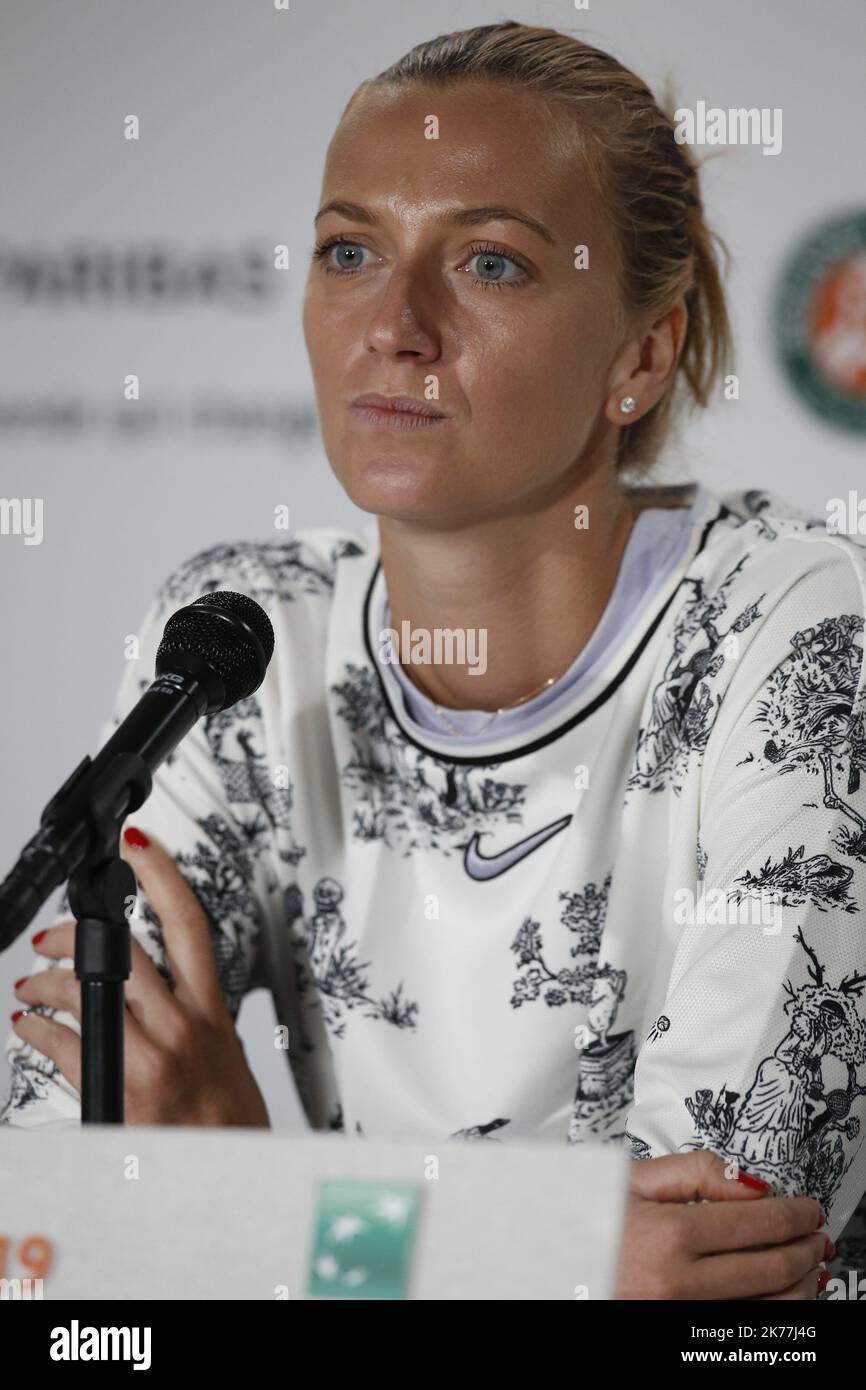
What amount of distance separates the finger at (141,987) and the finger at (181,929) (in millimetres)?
25

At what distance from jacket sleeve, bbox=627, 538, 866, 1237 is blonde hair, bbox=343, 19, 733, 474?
0.38 metres

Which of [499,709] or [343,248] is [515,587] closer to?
[499,709]

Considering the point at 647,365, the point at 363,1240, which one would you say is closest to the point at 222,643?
the point at 363,1240

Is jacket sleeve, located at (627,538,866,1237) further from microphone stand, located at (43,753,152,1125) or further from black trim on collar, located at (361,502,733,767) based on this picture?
microphone stand, located at (43,753,152,1125)

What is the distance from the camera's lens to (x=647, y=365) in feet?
4.70

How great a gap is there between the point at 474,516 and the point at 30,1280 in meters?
0.83

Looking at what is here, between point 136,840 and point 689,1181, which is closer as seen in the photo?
point 689,1181

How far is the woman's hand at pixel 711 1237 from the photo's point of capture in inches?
32.7

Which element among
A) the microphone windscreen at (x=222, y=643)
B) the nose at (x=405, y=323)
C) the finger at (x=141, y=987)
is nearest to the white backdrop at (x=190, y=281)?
the nose at (x=405, y=323)

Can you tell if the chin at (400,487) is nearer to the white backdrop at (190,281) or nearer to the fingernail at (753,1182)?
the fingernail at (753,1182)

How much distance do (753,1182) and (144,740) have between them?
1.51 feet

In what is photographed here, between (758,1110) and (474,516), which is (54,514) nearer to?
(474,516)

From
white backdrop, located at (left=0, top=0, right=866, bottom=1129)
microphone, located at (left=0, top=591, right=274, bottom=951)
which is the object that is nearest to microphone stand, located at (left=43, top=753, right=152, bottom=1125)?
microphone, located at (left=0, top=591, right=274, bottom=951)
